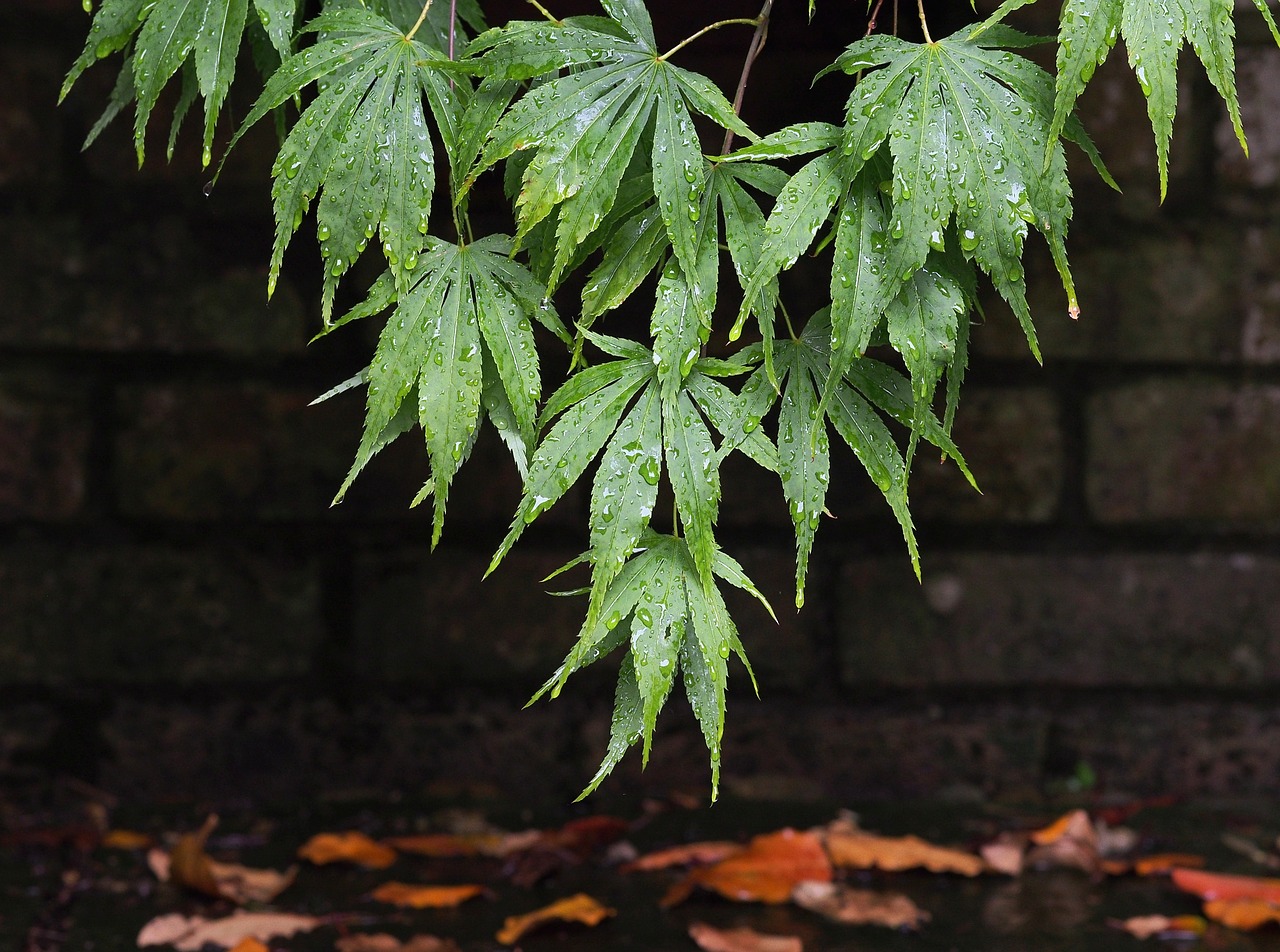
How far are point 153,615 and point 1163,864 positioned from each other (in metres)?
1.53

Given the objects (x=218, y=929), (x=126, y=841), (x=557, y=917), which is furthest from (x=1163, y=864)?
(x=126, y=841)

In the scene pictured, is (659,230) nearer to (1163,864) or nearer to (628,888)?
(628,888)

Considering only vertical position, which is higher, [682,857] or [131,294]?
[131,294]

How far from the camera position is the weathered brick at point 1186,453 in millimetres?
1855

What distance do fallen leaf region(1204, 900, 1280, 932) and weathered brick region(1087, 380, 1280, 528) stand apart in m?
0.60

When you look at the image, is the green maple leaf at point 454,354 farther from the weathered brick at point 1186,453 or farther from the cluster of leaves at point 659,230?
the weathered brick at point 1186,453

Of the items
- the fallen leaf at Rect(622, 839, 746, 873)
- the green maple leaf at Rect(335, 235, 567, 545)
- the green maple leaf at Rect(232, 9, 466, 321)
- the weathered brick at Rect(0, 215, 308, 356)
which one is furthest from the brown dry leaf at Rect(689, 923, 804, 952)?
the weathered brick at Rect(0, 215, 308, 356)

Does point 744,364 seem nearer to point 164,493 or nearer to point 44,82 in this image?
point 164,493

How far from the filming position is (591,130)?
2.56 ft

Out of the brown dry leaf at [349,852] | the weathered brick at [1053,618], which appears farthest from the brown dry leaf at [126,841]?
the weathered brick at [1053,618]

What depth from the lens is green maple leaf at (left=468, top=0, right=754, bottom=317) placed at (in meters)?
0.77

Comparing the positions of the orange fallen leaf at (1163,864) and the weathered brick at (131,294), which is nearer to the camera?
the orange fallen leaf at (1163,864)

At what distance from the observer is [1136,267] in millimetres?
1834

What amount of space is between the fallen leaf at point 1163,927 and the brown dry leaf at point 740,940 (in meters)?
0.42
